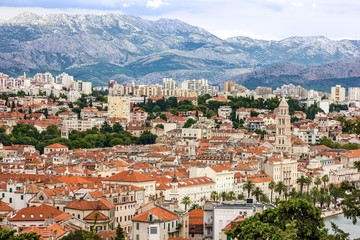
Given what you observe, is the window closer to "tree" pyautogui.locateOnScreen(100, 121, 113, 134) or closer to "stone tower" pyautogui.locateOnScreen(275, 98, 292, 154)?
"stone tower" pyautogui.locateOnScreen(275, 98, 292, 154)

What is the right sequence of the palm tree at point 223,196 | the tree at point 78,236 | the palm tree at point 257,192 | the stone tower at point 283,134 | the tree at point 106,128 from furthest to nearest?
the tree at point 106,128, the stone tower at point 283,134, the palm tree at point 257,192, the palm tree at point 223,196, the tree at point 78,236

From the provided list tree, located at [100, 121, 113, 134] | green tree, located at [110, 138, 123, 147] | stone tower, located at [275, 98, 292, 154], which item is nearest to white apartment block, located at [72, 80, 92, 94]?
tree, located at [100, 121, 113, 134]

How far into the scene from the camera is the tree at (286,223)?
2675 centimetres

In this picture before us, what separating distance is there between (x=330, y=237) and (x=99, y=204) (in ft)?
58.2

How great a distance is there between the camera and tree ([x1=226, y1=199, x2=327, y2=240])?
87.8 feet

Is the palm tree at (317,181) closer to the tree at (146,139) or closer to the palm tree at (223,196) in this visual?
the palm tree at (223,196)

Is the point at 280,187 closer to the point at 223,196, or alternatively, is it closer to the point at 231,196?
the point at 231,196

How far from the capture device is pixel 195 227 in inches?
1572

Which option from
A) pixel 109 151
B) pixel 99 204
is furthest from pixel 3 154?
pixel 99 204

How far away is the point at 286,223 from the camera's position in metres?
28.0

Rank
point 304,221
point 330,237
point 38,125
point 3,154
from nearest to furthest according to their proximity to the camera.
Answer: point 330,237, point 304,221, point 3,154, point 38,125

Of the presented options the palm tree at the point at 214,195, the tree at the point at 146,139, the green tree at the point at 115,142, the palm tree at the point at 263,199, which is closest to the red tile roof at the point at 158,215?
the palm tree at the point at 214,195

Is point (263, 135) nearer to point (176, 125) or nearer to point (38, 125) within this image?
point (176, 125)

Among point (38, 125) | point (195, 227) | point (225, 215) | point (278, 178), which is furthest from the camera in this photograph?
point (38, 125)
